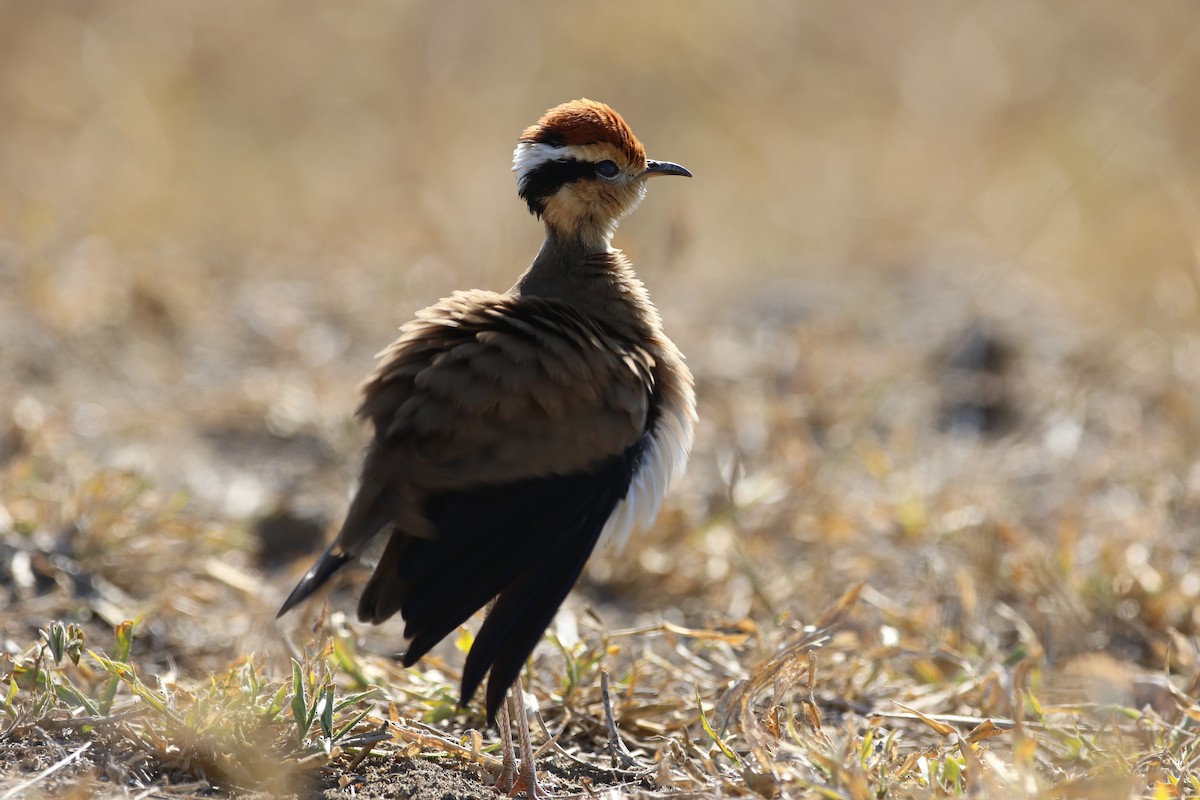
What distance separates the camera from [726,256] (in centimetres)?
880

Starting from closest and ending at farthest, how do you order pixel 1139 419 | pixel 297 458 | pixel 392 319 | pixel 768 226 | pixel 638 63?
pixel 297 458
pixel 1139 419
pixel 392 319
pixel 768 226
pixel 638 63

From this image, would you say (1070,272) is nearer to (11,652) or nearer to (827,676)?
(827,676)

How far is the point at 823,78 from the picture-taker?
465 inches

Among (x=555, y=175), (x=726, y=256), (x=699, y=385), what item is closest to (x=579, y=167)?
(x=555, y=175)

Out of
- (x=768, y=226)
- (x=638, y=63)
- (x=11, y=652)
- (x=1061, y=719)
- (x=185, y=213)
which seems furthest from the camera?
(x=638, y=63)

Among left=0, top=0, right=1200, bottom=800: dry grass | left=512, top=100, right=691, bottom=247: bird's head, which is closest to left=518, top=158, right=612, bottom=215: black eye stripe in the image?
left=512, top=100, right=691, bottom=247: bird's head

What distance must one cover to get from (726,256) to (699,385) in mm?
2413

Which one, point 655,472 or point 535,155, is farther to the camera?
point 535,155

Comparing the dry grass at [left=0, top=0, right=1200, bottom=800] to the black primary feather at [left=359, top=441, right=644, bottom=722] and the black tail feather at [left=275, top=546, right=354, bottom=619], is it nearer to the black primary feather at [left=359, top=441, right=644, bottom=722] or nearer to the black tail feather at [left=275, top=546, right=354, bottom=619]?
the black tail feather at [left=275, top=546, right=354, bottom=619]

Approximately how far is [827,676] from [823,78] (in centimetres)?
861

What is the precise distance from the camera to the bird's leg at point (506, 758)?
3578mm

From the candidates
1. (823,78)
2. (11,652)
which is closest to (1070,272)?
(823,78)

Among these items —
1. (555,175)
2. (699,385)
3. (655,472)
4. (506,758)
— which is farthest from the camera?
(699,385)

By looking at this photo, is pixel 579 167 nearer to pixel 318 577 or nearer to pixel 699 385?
pixel 318 577
